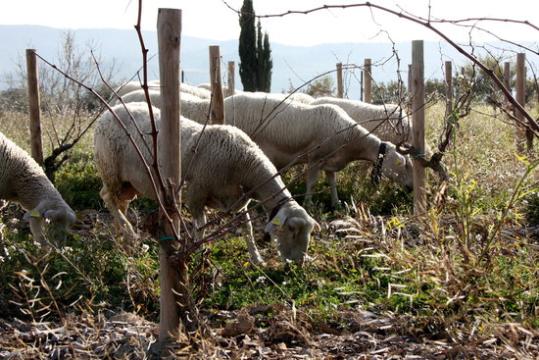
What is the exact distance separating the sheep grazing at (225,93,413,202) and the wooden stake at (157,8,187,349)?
20.8ft

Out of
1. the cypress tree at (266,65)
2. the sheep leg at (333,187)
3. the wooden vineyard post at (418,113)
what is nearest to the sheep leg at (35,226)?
the wooden vineyard post at (418,113)

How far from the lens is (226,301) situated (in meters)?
5.19

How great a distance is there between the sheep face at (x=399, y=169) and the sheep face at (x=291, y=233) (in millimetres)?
3658

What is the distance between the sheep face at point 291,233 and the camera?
632cm

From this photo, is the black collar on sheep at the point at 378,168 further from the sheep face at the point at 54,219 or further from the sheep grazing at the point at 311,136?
the sheep face at the point at 54,219

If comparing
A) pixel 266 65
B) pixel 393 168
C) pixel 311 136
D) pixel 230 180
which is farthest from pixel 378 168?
pixel 266 65

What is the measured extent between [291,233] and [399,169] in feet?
13.6

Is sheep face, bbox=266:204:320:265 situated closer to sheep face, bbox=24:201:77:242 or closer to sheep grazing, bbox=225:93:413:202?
sheep face, bbox=24:201:77:242

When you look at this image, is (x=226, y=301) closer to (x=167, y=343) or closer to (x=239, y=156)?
(x=167, y=343)

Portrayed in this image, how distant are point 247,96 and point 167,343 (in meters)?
7.18

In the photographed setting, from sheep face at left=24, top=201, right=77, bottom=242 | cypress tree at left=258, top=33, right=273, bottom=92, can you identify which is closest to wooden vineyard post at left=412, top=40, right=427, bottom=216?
sheep face at left=24, top=201, right=77, bottom=242

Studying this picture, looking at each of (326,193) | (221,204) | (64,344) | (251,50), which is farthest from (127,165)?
(251,50)

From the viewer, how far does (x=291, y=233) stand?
6344 millimetres

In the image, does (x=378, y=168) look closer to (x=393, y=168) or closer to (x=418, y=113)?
(x=393, y=168)
